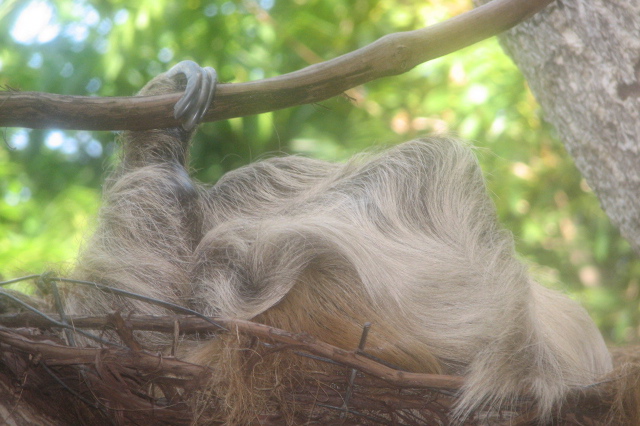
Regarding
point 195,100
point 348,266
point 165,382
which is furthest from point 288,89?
point 165,382

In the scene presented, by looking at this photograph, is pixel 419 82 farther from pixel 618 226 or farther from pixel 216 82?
pixel 216 82

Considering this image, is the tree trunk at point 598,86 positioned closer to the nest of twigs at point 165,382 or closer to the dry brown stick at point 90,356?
the nest of twigs at point 165,382

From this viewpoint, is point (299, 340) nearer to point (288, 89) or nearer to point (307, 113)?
point (288, 89)

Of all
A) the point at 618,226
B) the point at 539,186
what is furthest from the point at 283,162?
the point at 539,186

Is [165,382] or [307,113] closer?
[165,382]

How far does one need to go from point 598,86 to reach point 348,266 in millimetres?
435

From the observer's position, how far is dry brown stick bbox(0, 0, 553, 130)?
0.64 metres

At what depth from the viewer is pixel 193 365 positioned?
0.62 meters

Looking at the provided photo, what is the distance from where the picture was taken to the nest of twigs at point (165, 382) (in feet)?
2.02

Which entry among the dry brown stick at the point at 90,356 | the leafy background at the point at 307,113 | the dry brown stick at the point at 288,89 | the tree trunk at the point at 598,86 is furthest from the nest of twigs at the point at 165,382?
the leafy background at the point at 307,113

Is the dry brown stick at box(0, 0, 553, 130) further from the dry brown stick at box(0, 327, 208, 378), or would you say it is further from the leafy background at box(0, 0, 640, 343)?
the leafy background at box(0, 0, 640, 343)

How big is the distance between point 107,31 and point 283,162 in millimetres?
1106

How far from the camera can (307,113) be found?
1894 mm

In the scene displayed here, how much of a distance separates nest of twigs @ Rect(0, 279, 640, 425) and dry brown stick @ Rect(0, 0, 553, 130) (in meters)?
0.19
